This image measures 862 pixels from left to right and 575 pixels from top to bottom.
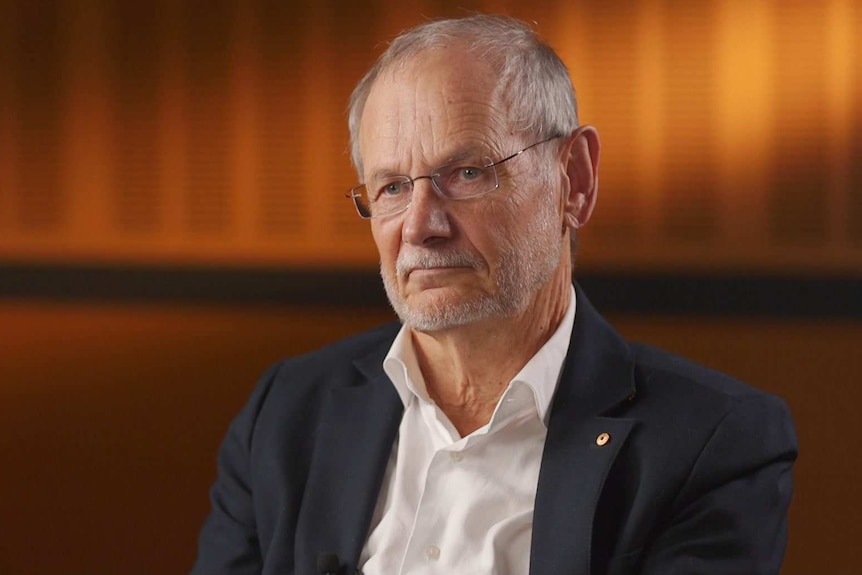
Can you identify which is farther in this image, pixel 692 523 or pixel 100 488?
pixel 100 488

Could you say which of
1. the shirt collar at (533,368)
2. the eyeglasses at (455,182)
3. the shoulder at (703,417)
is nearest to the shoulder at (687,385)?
the shoulder at (703,417)

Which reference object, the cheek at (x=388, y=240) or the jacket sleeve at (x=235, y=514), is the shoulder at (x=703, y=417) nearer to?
the cheek at (x=388, y=240)

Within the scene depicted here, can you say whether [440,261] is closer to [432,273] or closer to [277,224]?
[432,273]

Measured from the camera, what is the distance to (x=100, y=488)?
2.81m

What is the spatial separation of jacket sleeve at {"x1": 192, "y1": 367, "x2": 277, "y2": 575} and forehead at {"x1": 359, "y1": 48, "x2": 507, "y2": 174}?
1.77ft

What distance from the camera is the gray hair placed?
168cm

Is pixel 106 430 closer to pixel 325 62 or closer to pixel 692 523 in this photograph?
pixel 325 62

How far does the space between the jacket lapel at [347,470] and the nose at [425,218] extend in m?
0.31

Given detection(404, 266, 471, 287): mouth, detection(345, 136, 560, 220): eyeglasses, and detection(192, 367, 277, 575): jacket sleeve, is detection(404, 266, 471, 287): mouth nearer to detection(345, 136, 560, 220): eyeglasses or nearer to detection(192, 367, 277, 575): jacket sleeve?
detection(345, 136, 560, 220): eyeglasses

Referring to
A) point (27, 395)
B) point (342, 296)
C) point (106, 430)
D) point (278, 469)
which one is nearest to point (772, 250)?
point (342, 296)

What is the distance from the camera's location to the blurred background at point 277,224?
8.07 feet

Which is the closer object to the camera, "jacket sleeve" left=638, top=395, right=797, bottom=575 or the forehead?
"jacket sleeve" left=638, top=395, right=797, bottom=575

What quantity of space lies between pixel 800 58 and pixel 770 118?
0.15m

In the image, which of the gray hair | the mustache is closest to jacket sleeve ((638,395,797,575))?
the mustache
